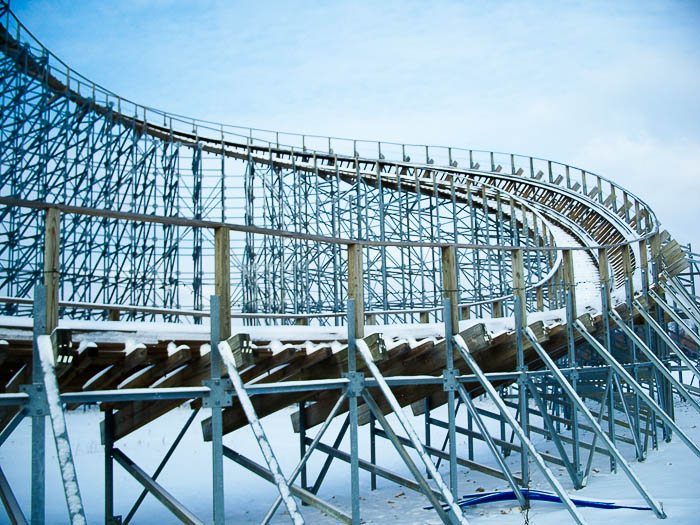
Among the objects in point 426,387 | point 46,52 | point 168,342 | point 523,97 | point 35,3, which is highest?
point 35,3

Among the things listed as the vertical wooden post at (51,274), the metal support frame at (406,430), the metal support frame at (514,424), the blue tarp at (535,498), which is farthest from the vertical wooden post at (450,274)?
the vertical wooden post at (51,274)

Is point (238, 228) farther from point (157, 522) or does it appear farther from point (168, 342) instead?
point (157, 522)

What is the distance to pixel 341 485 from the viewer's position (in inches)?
418

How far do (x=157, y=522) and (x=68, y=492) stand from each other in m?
4.69

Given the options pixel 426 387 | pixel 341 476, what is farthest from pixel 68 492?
pixel 341 476

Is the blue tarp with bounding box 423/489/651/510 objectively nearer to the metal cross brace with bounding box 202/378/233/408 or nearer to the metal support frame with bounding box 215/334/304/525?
the metal support frame with bounding box 215/334/304/525

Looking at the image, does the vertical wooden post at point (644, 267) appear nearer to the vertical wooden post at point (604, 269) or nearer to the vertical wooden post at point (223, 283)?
the vertical wooden post at point (604, 269)

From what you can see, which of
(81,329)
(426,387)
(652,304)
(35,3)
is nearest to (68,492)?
(81,329)

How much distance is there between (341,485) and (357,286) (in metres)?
5.20

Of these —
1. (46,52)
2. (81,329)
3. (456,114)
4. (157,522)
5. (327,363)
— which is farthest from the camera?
(456,114)

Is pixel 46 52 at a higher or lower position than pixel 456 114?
lower

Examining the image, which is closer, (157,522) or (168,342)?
(168,342)

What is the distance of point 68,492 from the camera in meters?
4.12

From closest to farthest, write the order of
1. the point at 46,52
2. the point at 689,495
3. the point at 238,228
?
the point at 238,228, the point at 689,495, the point at 46,52
